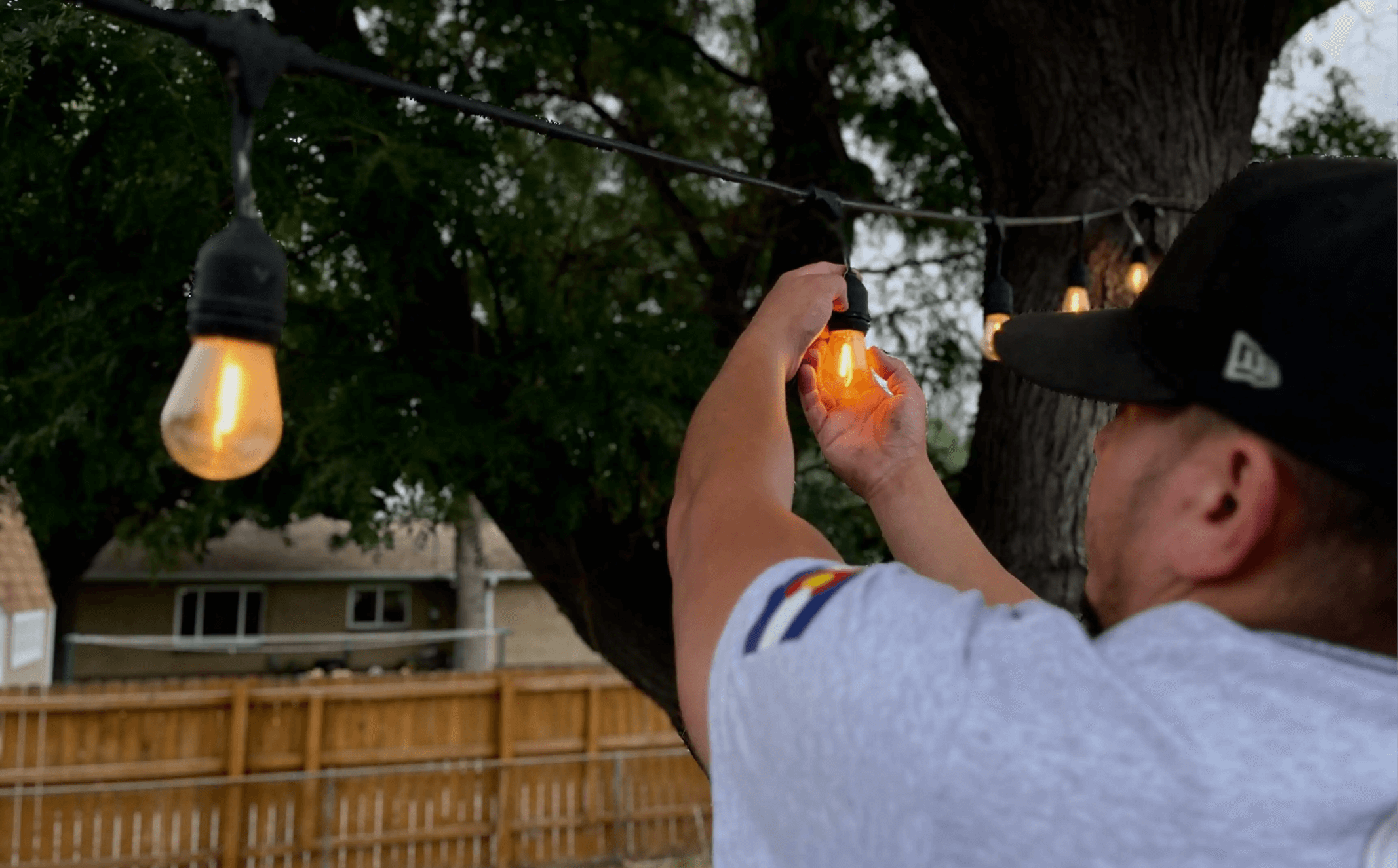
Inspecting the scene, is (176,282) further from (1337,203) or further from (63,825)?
(63,825)

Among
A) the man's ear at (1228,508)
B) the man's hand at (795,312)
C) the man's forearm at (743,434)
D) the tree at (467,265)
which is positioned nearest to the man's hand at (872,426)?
the man's hand at (795,312)

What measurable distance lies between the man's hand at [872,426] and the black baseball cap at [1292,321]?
0.58 m

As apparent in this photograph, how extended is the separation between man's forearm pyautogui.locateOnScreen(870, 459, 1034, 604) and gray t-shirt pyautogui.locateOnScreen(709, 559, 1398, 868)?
65cm

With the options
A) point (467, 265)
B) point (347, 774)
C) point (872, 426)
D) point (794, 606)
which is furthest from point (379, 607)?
point (794, 606)

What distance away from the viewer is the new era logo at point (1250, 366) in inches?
33.0

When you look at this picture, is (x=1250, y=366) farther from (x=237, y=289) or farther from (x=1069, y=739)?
(x=237, y=289)

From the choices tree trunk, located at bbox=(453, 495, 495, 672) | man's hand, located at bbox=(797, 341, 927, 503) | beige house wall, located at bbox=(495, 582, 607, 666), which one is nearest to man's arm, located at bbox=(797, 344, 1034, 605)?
man's hand, located at bbox=(797, 341, 927, 503)

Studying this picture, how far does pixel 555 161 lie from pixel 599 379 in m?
3.70

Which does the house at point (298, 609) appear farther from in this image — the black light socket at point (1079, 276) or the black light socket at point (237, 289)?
the black light socket at point (237, 289)

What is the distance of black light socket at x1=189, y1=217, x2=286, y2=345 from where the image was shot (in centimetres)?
96

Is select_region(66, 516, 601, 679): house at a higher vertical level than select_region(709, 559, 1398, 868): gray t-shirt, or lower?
lower

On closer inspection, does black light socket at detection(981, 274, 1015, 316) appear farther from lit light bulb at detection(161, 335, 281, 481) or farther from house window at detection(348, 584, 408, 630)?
house window at detection(348, 584, 408, 630)

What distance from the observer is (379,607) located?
2258 centimetres

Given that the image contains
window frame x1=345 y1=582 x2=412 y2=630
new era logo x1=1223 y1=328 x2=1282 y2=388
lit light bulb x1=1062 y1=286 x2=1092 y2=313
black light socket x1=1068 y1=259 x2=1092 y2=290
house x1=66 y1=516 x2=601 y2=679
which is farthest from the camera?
window frame x1=345 y1=582 x2=412 y2=630
